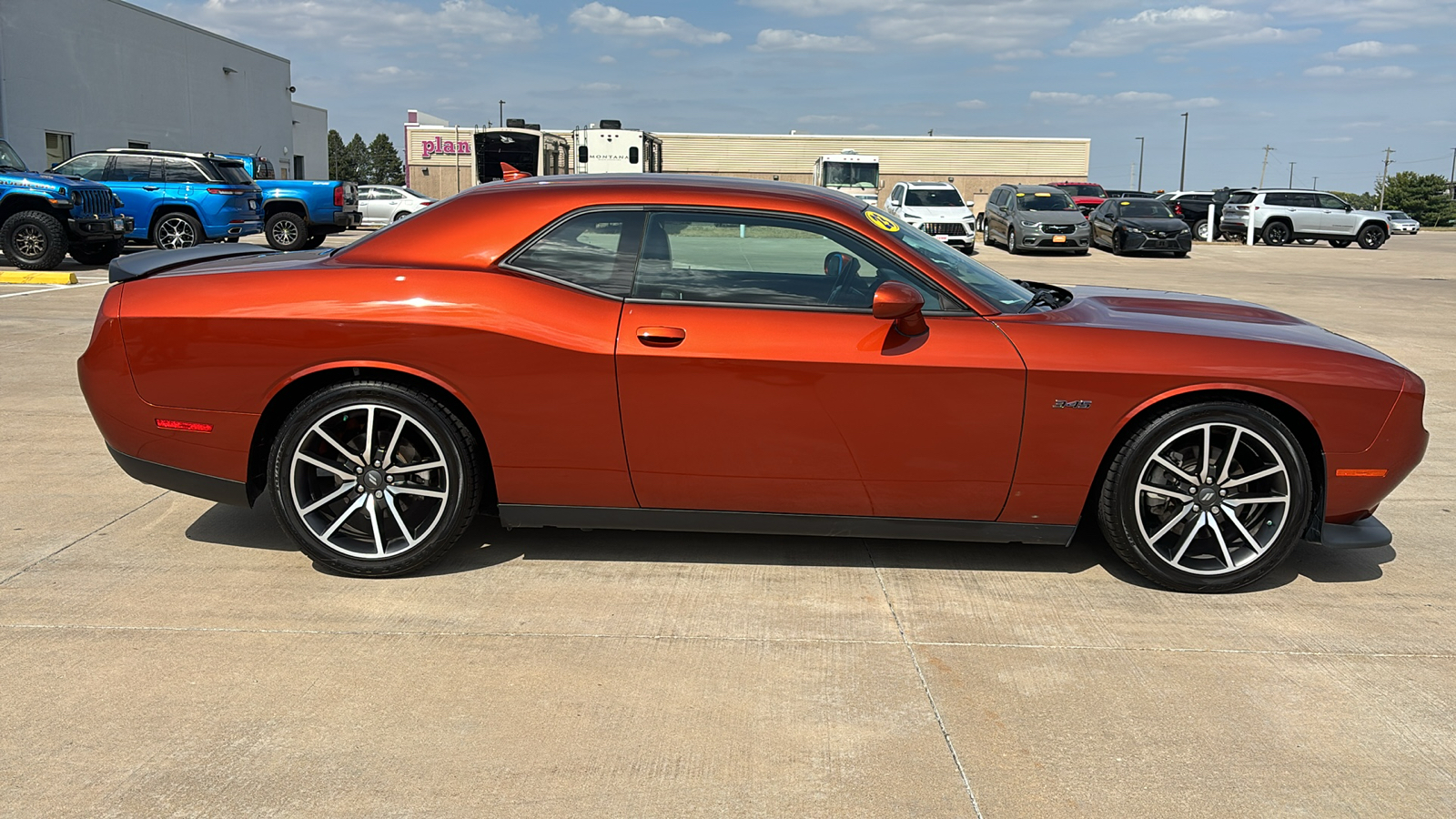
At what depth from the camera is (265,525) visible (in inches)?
192

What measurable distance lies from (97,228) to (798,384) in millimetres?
15226

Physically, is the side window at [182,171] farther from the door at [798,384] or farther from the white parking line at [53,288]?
the door at [798,384]

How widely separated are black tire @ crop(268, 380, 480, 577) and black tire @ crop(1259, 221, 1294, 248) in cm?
3380

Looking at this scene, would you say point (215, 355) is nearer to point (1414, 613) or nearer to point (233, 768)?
point (233, 768)

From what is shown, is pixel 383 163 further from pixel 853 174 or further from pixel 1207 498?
pixel 1207 498

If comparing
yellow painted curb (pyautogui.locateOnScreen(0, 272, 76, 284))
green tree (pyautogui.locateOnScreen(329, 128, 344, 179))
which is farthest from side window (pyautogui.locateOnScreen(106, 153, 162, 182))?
green tree (pyautogui.locateOnScreen(329, 128, 344, 179))

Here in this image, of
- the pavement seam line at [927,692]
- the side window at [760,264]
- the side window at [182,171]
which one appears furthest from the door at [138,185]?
the pavement seam line at [927,692]

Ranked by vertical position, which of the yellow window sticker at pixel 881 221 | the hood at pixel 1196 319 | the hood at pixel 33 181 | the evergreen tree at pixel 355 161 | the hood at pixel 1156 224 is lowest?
the hood at pixel 1196 319

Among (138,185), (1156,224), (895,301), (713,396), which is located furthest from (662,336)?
(1156,224)

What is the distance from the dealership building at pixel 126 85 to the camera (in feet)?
82.6

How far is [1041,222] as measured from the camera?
25.6 m

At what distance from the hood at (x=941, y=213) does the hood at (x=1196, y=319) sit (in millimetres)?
21362

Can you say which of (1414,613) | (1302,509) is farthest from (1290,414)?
(1414,613)

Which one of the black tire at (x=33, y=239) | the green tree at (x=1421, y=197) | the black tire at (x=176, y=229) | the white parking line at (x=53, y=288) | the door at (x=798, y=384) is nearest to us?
the door at (x=798, y=384)
